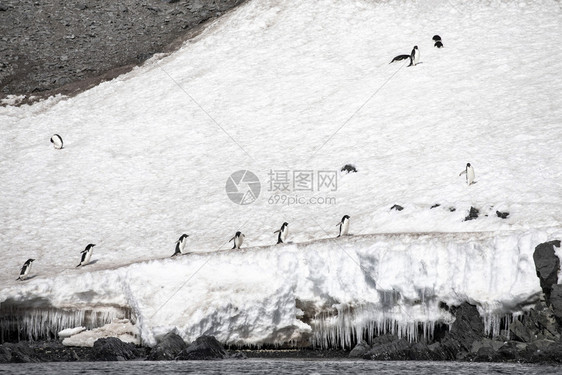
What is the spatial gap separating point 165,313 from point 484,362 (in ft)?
29.0

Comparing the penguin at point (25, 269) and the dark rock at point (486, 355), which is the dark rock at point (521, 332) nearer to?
the dark rock at point (486, 355)

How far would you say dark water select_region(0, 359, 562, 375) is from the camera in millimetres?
17812

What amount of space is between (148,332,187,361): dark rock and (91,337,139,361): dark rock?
0.87 meters

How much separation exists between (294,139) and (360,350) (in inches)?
587

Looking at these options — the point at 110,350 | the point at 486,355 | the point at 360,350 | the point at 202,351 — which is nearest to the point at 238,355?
the point at 202,351

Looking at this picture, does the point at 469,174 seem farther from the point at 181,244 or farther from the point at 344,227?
the point at 181,244

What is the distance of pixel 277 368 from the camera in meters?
19.0

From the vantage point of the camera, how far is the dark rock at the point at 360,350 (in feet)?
69.2

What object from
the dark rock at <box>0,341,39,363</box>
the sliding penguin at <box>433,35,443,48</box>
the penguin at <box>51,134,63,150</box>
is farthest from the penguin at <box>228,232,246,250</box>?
the sliding penguin at <box>433,35,443,48</box>

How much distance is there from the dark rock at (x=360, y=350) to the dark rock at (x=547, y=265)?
5.00m

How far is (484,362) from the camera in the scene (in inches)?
758

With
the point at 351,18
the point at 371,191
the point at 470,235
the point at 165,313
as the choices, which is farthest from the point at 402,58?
the point at 165,313

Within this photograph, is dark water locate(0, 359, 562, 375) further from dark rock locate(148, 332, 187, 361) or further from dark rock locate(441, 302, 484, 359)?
dark rock locate(441, 302, 484, 359)

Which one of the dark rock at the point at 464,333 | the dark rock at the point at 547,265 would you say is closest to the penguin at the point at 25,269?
the dark rock at the point at 464,333
